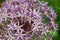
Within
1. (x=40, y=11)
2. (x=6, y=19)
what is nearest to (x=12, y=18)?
(x=6, y=19)

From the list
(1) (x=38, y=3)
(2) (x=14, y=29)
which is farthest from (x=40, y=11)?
(2) (x=14, y=29)

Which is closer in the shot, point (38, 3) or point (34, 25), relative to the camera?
point (34, 25)

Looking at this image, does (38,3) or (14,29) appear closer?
(14,29)

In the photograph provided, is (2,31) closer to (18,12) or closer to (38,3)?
(18,12)

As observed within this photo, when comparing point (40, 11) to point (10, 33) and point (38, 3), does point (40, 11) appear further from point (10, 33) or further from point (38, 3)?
point (10, 33)

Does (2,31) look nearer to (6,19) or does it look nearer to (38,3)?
(6,19)
